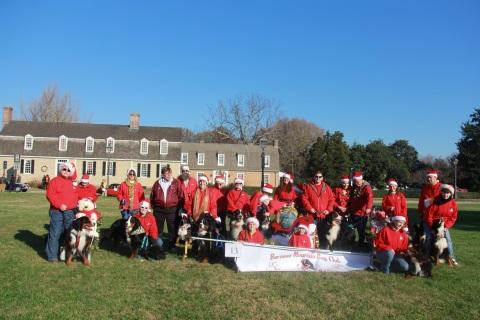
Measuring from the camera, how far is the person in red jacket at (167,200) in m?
9.09

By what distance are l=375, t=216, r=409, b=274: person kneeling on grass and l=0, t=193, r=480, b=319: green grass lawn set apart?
10.3 inches

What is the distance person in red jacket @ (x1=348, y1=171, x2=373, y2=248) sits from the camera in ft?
30.4

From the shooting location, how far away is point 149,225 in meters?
8.44

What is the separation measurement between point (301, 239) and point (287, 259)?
27.0 inches

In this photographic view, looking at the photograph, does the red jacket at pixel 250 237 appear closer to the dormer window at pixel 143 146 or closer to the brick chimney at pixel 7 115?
the dormer window at pixel 143 146

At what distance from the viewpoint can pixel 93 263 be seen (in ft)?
25.8

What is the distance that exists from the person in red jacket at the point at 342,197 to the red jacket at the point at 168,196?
333cm

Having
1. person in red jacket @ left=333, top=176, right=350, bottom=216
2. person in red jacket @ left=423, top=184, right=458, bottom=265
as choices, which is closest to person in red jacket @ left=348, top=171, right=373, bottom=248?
person in red jacket @ left=333, top=176, right=350, bottom=216

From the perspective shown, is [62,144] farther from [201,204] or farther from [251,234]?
[251,234]

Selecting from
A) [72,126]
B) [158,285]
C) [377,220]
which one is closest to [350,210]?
[377,220]

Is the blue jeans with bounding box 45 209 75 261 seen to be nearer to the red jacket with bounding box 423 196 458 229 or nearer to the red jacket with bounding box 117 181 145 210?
the red jacket with bounding box 117 181 145 210

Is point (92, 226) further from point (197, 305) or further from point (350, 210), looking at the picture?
point (350, 210)

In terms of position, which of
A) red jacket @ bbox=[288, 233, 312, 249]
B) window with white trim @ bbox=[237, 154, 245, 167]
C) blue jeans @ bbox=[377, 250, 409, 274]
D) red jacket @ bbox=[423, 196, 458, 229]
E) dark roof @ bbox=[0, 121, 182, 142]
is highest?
dark roof @ bbox=[0, 121, 182, 142]

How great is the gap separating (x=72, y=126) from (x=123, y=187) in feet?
139
